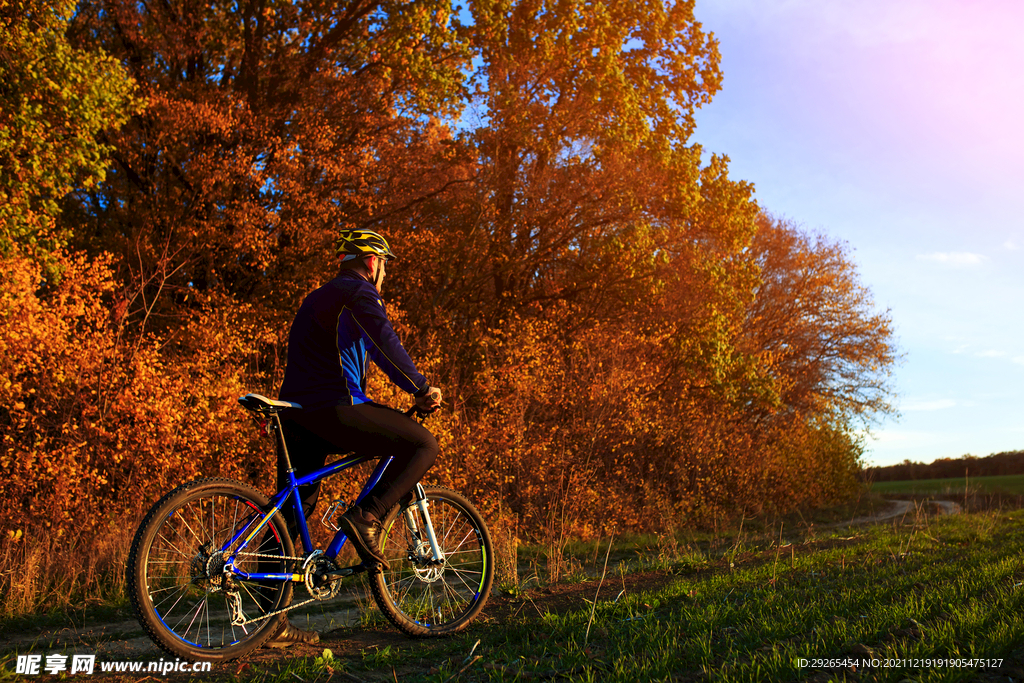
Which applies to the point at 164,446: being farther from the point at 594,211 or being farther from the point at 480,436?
the point at 594,211

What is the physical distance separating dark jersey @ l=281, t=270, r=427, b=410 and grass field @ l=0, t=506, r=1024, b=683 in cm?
145

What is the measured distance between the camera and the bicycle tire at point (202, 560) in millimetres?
3453

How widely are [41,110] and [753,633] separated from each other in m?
11.5

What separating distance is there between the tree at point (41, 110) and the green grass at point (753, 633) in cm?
916

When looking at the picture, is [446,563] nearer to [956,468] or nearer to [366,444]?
[366,444]

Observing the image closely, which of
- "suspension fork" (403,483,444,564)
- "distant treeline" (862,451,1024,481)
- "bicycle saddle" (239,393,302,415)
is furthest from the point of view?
"distant treeline" (862,451,1024,481)

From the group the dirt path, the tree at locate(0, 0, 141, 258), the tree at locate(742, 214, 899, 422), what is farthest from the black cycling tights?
the tree at locate(742, 214, 899, 422)

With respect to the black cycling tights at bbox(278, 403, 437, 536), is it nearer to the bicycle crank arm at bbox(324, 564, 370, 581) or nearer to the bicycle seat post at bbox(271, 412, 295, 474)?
the bicycle seat post at bbox(271, 412, 295, 474)

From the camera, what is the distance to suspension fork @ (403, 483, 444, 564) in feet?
14.4

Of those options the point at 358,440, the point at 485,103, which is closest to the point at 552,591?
the point at 358,440

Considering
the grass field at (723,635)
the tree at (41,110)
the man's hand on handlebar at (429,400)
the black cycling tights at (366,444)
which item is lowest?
the grass field at (723,635)

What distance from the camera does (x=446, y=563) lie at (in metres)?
4.43

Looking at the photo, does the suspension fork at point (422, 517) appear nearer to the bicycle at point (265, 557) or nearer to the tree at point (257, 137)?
the bicycle at point (265, 557)

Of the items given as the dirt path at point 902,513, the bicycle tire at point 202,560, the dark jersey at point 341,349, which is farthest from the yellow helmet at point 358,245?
the dirt path at point 902,513
